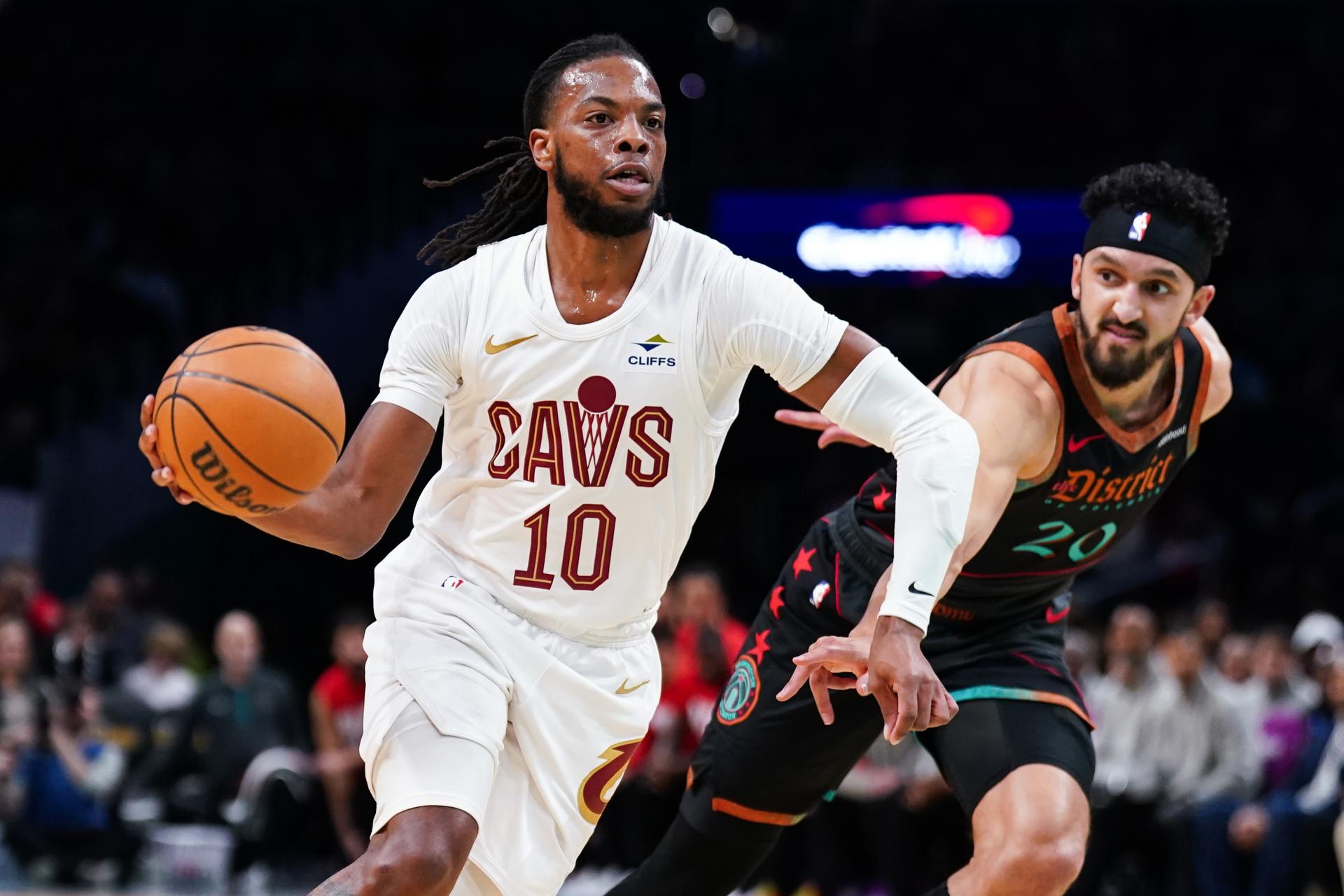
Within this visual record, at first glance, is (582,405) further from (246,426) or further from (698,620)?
(698,620)

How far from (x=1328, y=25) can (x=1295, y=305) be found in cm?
422

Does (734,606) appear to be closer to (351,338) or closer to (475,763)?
(351,338)

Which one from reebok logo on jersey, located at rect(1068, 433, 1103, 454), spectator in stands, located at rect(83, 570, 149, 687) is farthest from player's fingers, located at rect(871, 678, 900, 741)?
spectator in stands, located at rect(83, 570, 149, 687)

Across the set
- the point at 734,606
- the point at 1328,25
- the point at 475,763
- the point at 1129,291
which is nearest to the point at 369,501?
the point at 475,763

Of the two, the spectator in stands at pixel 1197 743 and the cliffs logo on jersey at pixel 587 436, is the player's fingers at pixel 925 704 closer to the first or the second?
the cliffs logo on jersey at pixel 587 436

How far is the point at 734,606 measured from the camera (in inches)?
588

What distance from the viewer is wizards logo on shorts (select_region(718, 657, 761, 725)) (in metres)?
4.96

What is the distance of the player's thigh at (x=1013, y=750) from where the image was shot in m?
4.54

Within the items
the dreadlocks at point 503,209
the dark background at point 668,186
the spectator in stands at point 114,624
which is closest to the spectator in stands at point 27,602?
the spectator in stands at point 114,624

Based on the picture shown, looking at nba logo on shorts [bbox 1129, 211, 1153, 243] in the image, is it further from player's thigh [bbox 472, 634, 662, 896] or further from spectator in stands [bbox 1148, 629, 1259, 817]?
spectator in stands [bbox 1148, 629, 1259, 817]

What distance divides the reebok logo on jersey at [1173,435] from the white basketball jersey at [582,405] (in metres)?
1.40

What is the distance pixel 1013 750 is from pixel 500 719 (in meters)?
→ 1.48

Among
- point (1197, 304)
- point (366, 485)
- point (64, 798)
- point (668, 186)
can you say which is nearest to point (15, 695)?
point (64, 798)

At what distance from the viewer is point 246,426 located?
374 cm
